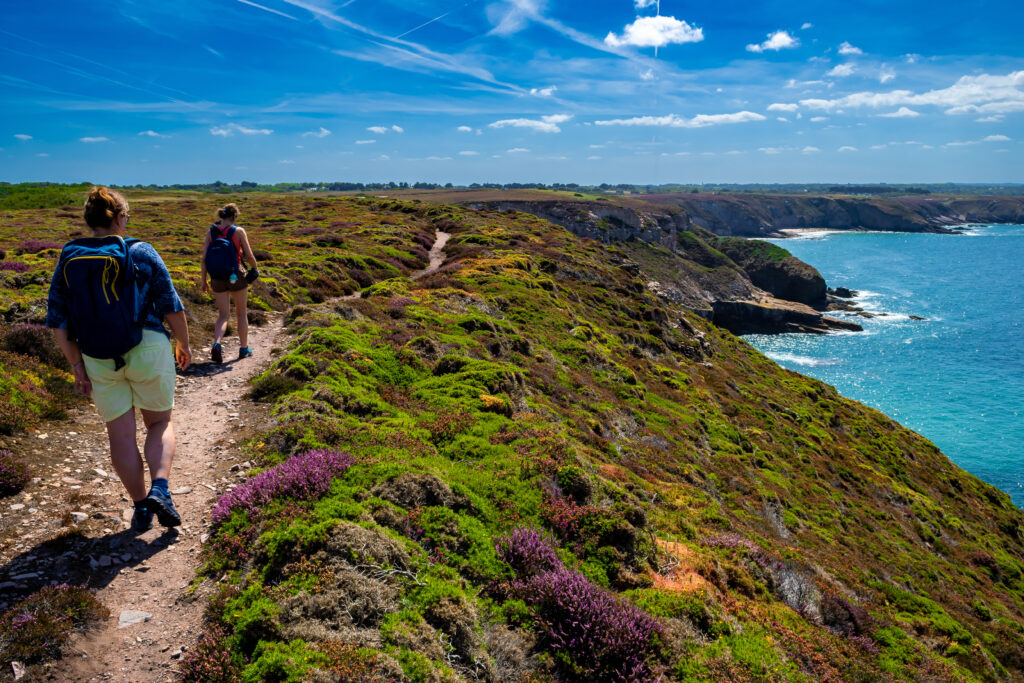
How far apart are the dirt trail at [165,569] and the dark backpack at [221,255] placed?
4.25 metres

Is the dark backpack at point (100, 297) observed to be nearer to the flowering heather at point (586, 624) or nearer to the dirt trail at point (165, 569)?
the dirt trail at point (165, 569)

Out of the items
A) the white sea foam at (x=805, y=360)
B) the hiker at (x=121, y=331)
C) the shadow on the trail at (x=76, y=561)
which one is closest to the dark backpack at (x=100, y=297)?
the hiker at (x=121, y=331)

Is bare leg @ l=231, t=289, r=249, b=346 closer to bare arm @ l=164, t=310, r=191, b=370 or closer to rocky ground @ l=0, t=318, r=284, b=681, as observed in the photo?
rocky ground @ l=0, t=318, r=284, b=681

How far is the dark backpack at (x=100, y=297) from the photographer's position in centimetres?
610

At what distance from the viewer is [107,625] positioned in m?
5.60

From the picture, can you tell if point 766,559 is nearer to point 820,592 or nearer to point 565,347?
point 820,592

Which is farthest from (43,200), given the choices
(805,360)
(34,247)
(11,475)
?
(805,360)

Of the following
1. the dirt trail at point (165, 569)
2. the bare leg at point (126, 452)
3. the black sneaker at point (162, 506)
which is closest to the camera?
the dirt trail at point (165, 569)

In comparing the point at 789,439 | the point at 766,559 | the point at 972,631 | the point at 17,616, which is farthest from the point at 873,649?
the point at 789,439

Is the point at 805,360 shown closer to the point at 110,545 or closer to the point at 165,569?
the point at 165,569

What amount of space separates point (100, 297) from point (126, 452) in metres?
2.05

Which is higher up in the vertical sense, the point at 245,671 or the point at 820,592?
the point at 245,671

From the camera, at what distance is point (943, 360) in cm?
8750

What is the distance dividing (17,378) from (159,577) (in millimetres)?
6717
